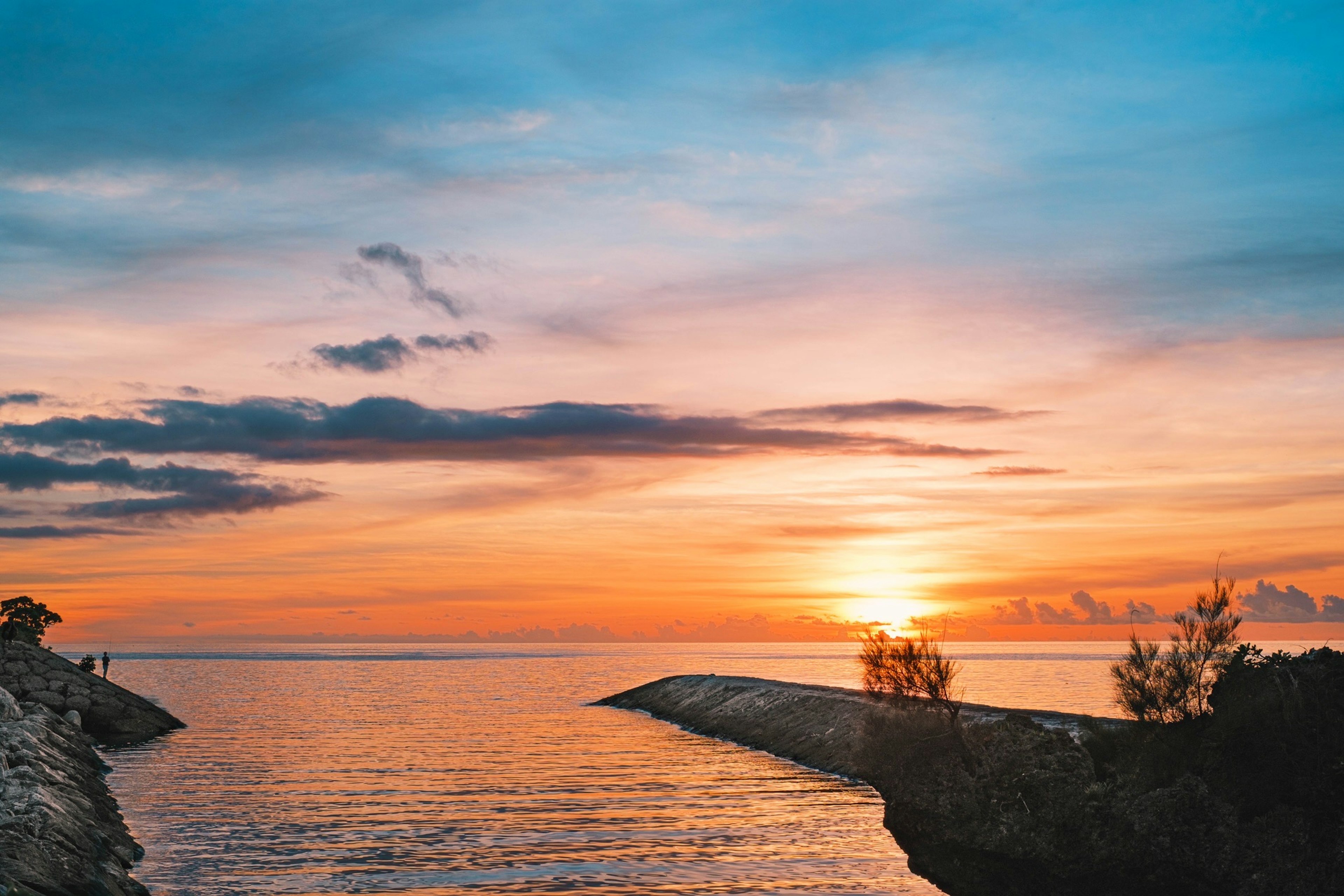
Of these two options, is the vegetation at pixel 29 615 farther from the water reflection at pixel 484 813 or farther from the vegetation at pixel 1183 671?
the vegetation at pixel 1183 671

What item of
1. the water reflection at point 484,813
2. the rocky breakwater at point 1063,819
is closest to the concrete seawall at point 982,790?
the rocky breakwater at point 1063,819

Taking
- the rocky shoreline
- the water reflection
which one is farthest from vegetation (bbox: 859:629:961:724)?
the rocky shoreline

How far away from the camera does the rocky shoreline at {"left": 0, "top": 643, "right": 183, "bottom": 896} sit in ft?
76.1

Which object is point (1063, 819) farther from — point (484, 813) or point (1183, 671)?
point (484, 813)

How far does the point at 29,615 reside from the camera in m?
97.9

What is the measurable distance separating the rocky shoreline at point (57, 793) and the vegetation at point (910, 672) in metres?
29.4

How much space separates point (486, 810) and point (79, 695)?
136 feet

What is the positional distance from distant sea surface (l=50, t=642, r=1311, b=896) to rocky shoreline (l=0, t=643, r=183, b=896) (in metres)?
1.59

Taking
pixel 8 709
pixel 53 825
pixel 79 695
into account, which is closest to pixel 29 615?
pixel 79 695

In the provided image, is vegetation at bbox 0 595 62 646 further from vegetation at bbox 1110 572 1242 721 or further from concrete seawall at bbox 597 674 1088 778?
vegetation at bbox 1110 572 1242 721

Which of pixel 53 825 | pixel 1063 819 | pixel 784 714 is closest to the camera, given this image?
pixel 53 825

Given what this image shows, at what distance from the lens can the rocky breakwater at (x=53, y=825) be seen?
22688 mm

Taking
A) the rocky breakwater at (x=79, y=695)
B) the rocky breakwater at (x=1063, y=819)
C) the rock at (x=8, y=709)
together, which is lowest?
the rocky breakwater at (x=79, y=695)

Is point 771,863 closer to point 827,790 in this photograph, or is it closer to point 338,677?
point 827,790
